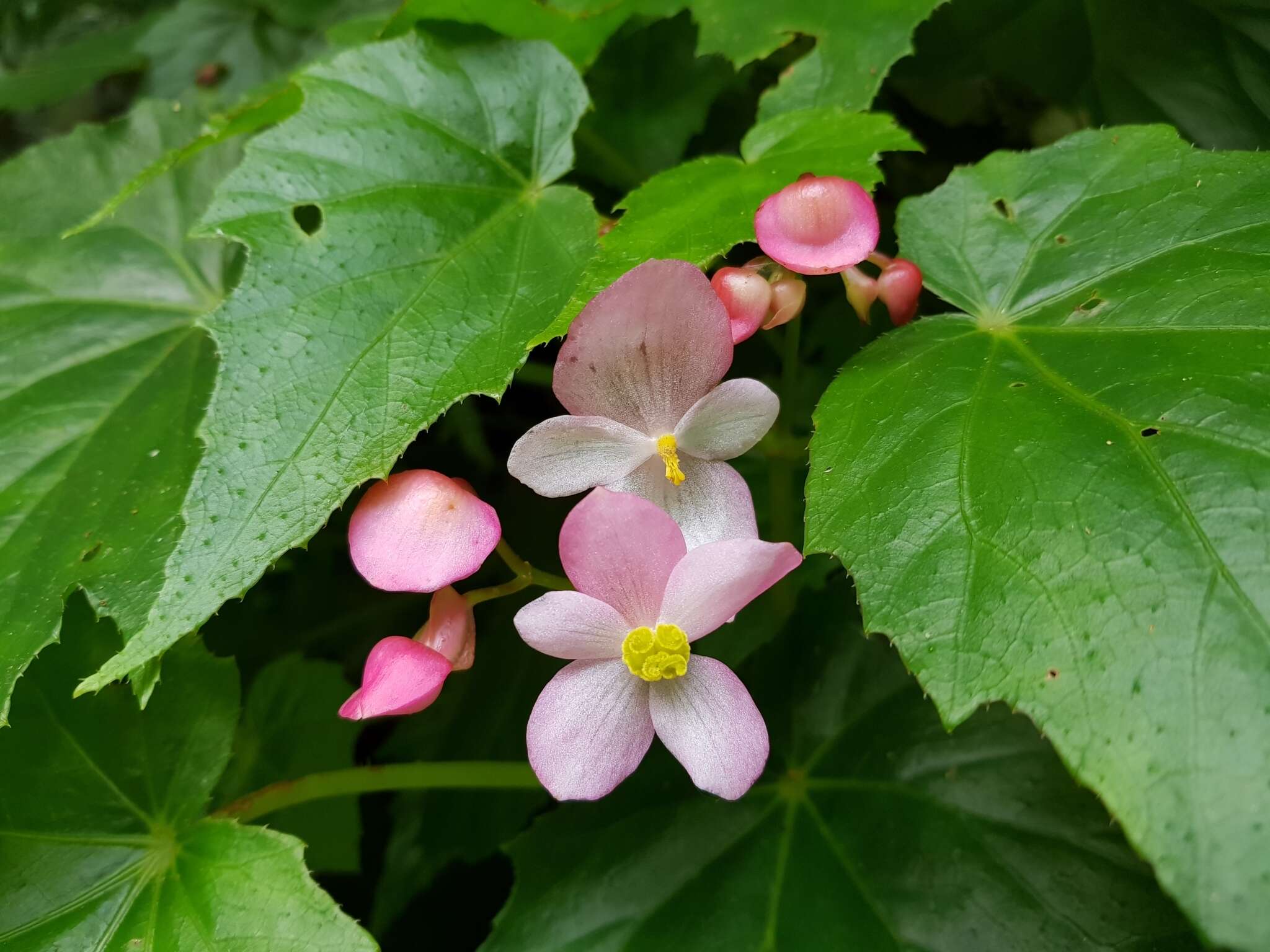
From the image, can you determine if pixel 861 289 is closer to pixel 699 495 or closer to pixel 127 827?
pixel 699 495

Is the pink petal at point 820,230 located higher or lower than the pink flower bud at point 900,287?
higher

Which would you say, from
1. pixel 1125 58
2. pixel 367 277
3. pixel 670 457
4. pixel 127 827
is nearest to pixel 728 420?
pixel 670 457

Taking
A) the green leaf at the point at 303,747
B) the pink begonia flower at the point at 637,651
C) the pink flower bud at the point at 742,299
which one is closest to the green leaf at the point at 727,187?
the pink flower bud at the point at 742,299

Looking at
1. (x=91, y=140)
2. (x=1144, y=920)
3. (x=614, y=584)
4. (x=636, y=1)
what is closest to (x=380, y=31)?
(x=636, y=1)

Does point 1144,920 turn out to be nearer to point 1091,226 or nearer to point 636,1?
point 1091,226

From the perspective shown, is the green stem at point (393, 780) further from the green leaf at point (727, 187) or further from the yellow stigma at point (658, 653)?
the green leaf at point (727, 187)
